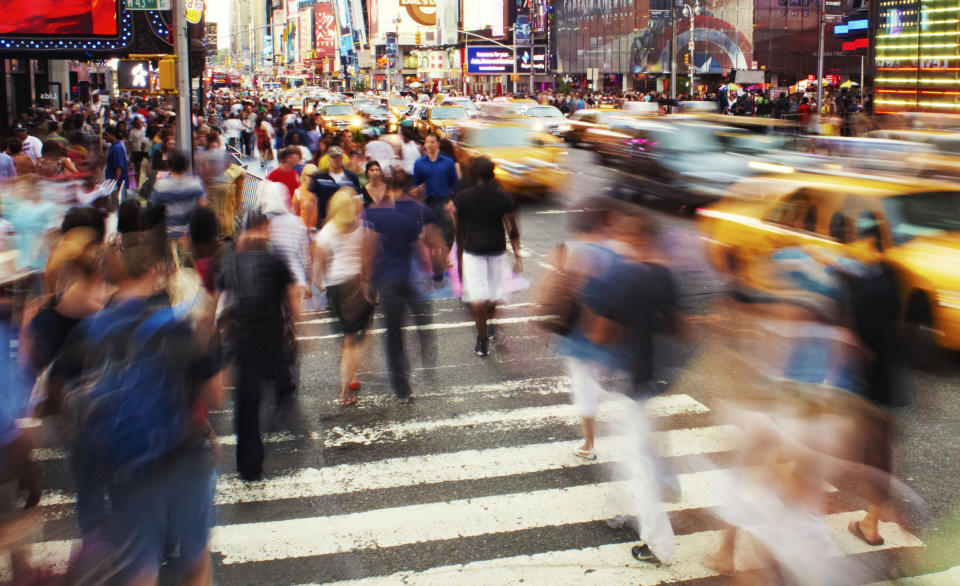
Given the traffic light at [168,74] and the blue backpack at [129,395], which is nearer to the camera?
the blue backpack at [129,395]

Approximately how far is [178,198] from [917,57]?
78.8ft

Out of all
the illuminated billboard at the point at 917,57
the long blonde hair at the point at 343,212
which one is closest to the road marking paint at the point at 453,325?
the long blonde hair at the point at 343,212

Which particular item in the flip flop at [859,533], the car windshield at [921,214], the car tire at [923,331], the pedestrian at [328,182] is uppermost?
the pedestrian at [328,182]

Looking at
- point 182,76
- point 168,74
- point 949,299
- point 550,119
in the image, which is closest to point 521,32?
point 550,119

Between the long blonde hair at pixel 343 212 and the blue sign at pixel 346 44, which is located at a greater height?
the blue sign at pixel 346 44

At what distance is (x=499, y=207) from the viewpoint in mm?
8727

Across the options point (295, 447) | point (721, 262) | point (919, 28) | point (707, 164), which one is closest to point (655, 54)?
point (919, 28)

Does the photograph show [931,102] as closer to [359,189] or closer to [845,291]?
[359,189]

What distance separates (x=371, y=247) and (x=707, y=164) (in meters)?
10.1

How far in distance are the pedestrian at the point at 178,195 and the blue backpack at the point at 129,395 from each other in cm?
679

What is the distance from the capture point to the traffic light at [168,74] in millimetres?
15391

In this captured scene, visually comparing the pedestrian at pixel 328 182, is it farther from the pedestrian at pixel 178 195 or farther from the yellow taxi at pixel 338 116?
the yellow taxi at pixel 338 116

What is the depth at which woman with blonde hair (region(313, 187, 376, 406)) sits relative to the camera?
7.70m

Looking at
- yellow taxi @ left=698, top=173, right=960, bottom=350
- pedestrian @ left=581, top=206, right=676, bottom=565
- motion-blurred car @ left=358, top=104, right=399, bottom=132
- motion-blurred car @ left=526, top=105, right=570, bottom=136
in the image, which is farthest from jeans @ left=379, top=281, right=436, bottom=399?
motion-blurred car @ left=526, top=105, right=570, bottom=136
